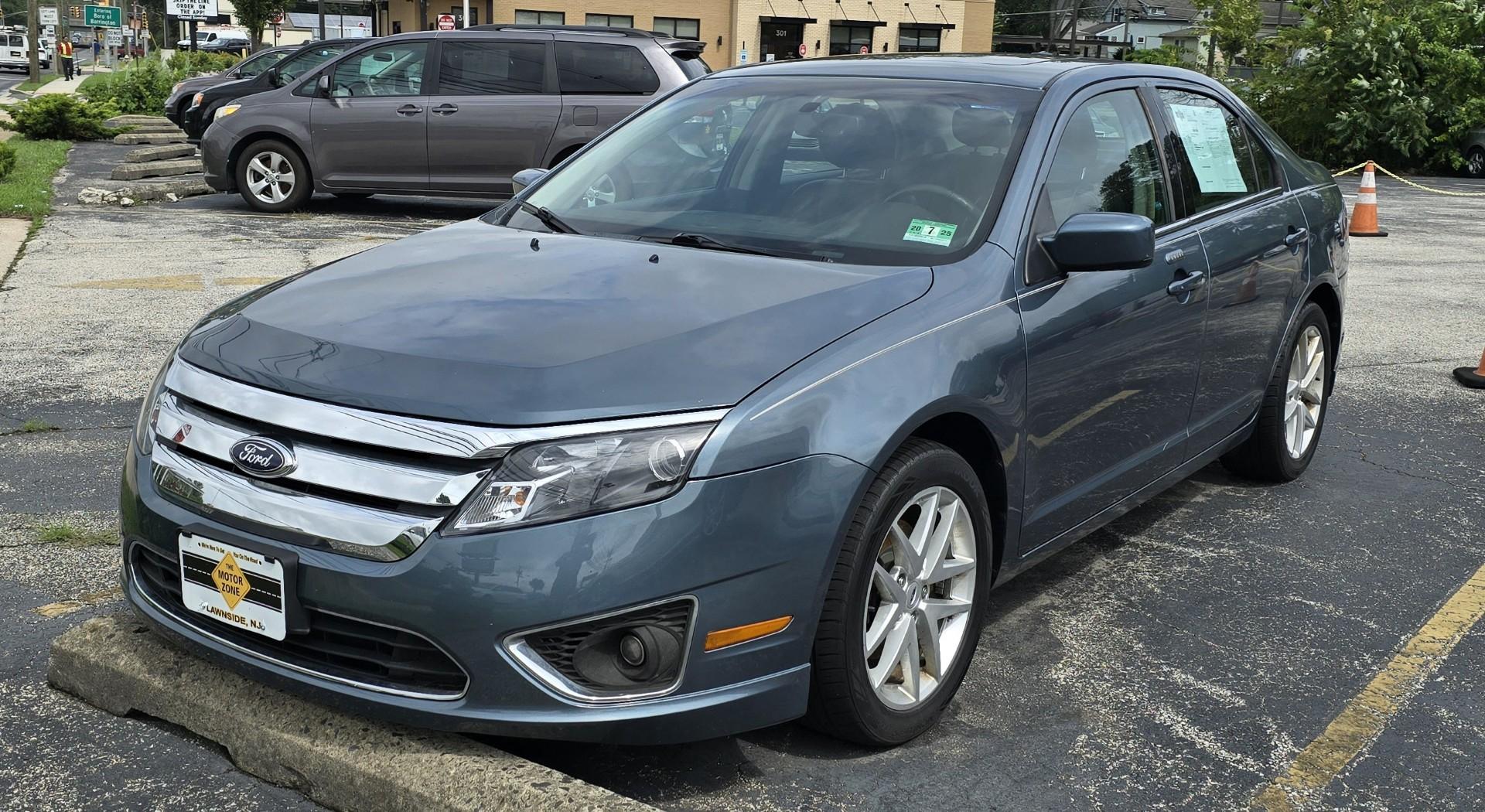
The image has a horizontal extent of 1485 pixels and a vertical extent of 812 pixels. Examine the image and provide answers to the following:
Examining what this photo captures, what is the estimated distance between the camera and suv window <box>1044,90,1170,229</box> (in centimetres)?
399

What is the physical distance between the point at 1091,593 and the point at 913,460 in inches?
60.9

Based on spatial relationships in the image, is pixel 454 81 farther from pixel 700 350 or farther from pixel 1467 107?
pixel 1467 107

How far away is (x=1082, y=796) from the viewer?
3117mm

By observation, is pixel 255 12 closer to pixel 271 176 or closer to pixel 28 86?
pixel 28 86

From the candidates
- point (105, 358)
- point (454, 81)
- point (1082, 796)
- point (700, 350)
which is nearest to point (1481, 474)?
point (1082, 796)

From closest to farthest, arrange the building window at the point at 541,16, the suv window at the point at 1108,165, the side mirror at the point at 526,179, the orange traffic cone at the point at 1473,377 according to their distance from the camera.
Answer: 1. the suv window at the point at 1108,165
2. the side mirror at the point at 526,179
3. the orange traffic cone at the point at 1473,377
4. the building window at the point at 541,16

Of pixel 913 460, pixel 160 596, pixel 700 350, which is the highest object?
pixel 700 350

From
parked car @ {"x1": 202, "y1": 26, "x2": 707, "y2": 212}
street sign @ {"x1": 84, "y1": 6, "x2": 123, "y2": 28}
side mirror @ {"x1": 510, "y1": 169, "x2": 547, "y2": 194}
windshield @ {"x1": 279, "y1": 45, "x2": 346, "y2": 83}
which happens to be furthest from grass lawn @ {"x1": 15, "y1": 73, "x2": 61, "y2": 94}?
side mirror @ {"x1": 510, "y1": 169, "x2": 547, "y2": 194}

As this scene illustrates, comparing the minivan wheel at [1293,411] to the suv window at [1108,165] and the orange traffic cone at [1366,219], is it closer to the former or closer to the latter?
the suv window at [1108,165]

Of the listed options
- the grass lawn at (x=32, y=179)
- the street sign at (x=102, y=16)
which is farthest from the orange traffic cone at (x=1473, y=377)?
the street sign at (x=102, y=16)

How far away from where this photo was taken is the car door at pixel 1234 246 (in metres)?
4.62

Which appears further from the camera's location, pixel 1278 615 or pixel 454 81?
pixel 454 81

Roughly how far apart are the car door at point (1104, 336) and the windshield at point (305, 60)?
14.3 metres

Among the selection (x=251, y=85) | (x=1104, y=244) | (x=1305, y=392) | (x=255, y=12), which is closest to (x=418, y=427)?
(x=1104, y=244)
